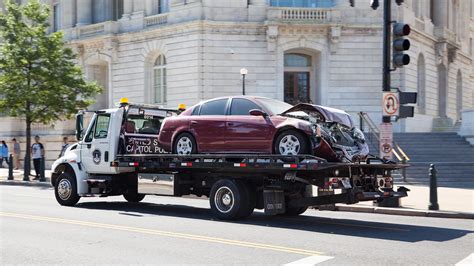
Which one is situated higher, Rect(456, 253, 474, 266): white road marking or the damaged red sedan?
the damaged red sedan

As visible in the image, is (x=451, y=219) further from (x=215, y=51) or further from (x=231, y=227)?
(x=215, y=51)

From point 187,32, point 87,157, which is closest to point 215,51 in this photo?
point 187,32

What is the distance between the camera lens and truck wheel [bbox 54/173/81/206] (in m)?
15.6

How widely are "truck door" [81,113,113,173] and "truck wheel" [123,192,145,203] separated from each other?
0.89 metres

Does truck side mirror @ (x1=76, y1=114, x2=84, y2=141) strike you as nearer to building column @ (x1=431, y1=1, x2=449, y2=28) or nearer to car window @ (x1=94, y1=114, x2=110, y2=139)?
car window @ (x1=94, y1=114, x2=110, y2=139)

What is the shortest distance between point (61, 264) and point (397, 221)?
7.88 m

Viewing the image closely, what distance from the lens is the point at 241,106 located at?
13062 millimetres

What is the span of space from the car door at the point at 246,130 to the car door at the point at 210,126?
0.61ft

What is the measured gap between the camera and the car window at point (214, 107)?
1333 centimetres

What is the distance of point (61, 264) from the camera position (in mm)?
8000

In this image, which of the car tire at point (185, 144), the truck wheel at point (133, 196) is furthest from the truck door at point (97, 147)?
the car tire at point (185, 144)

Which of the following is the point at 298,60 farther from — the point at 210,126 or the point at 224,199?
the point at 224,199

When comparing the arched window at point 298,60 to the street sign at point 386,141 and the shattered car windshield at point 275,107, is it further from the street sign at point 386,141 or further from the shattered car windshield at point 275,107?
the shattered car windshield at point 275,107

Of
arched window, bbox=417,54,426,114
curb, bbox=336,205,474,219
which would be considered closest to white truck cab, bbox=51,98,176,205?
curb, bbox=336,205,474,219
